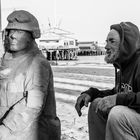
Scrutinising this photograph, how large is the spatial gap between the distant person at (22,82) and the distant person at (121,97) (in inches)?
17.8

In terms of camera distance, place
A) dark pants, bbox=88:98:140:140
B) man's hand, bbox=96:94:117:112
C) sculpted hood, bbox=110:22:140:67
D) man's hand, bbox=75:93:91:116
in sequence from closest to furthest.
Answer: dark pants, bbox=88:98:140:140 → man's hand, bbox=96:94:117:112 → sculpted hood, bbox=110:22:140:67 → man's hand, bbox=75:93:91:116

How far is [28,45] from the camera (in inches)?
101

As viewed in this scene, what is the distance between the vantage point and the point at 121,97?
2.33 metres

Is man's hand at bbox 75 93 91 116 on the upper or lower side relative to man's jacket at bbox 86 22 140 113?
lower

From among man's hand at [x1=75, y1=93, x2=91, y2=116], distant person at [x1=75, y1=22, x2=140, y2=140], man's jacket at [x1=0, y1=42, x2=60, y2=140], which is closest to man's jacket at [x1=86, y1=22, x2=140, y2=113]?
distant person at [x1=75, y1=22, x2=140, y2=140]

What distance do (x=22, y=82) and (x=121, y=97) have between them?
77 centimetres

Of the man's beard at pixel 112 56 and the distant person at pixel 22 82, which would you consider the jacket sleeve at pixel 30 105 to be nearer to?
the distant person at pixel 22 82

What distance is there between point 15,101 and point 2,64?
13.8 inches

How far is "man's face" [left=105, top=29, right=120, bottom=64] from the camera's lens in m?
2.53

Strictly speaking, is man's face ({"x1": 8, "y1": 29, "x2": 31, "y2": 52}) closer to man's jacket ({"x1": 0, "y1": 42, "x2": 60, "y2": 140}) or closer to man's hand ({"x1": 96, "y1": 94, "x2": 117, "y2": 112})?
man's jacket ({"x1": 0, "y1": 42, "x2": 60, "y2": 140})

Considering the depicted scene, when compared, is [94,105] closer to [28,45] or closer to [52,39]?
[28,45]

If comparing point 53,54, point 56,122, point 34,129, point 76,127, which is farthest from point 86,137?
point 53,54

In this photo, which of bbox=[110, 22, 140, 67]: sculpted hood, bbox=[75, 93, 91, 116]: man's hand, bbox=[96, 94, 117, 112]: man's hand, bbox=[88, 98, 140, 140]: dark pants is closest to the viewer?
bbox=[88, 98, 140, 140]: dark pants

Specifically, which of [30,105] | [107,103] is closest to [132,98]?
[107,103]
